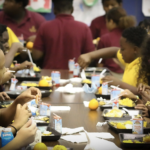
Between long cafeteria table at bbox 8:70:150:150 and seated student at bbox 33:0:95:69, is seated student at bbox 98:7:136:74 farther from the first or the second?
long cafeteria table at bbox 8:70:150:150

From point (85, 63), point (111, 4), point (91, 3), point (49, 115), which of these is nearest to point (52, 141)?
point (49, 115)

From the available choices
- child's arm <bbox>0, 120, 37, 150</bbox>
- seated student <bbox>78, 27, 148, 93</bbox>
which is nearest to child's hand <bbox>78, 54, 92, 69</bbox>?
seated student <bbox>78, 27, 148, 93</bbox>

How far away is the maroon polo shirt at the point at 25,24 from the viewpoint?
504cm

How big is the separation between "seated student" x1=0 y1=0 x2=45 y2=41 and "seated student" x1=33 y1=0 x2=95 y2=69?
2.06ft

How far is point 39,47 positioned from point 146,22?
1.81 meters

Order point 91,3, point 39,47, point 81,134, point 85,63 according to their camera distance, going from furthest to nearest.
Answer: point 91,3 < point 39,47 < point 85,63 < point 81,134

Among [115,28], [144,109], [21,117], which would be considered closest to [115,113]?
[144,109]

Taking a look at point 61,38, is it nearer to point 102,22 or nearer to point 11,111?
point 102,22

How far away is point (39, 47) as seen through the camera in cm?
437

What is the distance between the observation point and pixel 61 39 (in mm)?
4301

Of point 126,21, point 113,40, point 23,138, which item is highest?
point 126,21

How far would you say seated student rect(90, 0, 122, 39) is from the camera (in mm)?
5547

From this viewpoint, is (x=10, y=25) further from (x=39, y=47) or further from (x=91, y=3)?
(x=91, y=3)

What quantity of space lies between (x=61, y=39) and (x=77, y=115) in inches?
95.6
